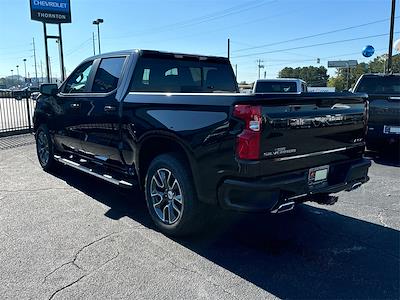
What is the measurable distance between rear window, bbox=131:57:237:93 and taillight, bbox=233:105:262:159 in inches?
75.3

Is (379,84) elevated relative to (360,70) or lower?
lower

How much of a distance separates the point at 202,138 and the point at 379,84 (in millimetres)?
7344

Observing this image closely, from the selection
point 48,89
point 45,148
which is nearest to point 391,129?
point 48,89

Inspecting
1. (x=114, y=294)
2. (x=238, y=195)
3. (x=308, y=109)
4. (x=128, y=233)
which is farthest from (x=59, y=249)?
(x=308, y=109)

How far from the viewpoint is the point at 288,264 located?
3.44 meters

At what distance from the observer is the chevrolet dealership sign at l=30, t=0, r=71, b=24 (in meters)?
18.9

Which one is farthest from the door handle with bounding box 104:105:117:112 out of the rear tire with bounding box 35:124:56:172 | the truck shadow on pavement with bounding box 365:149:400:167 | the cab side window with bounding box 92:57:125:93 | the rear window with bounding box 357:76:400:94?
the rear window with bounding box 357:76:400:94

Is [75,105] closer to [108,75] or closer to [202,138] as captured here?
[108,75]

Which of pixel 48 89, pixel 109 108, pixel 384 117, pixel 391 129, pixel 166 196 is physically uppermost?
pixel 48 89

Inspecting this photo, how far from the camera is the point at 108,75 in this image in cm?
505

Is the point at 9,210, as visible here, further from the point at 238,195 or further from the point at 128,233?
the point at 238,195

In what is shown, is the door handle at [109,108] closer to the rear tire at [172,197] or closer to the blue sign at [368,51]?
the rear tire at [172,197]

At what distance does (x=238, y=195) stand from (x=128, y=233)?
4.86 feet

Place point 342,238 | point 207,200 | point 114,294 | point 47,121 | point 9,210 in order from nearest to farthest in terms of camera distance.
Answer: point 114,294
point 207,200
point 342,238
point 9,210
point 47,121
